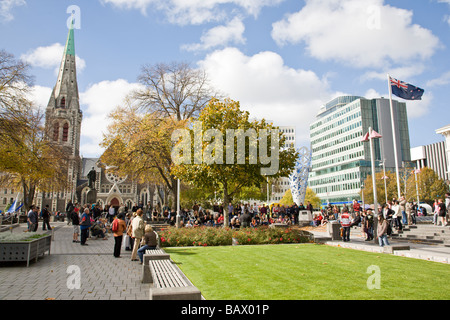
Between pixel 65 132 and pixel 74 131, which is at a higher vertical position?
pixel 74 131

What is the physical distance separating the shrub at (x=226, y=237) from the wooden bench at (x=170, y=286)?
802cm

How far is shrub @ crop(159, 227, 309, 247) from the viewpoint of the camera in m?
16.3

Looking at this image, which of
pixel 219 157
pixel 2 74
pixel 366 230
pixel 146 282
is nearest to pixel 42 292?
pixel 146 282

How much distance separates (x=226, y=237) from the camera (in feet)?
55.6

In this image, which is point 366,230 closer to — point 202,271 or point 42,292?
point 202,271

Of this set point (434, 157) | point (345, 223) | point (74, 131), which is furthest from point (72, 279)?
point (434, 157)

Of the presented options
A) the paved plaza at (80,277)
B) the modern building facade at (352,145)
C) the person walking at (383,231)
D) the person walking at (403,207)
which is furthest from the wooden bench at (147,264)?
the modern building facade at (352,145)

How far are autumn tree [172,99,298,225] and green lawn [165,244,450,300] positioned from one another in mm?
8036

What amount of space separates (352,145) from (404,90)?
255ft

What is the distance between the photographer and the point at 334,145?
109m

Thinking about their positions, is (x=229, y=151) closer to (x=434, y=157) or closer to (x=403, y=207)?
(x=403, y=207)

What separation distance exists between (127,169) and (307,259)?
68.0ft

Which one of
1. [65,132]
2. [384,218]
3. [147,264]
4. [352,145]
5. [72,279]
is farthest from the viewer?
[352,145]

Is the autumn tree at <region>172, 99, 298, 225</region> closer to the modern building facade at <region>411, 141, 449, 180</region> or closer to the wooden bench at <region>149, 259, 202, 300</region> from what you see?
the wooden bench at <region>149, 259, 202, 300</region>
